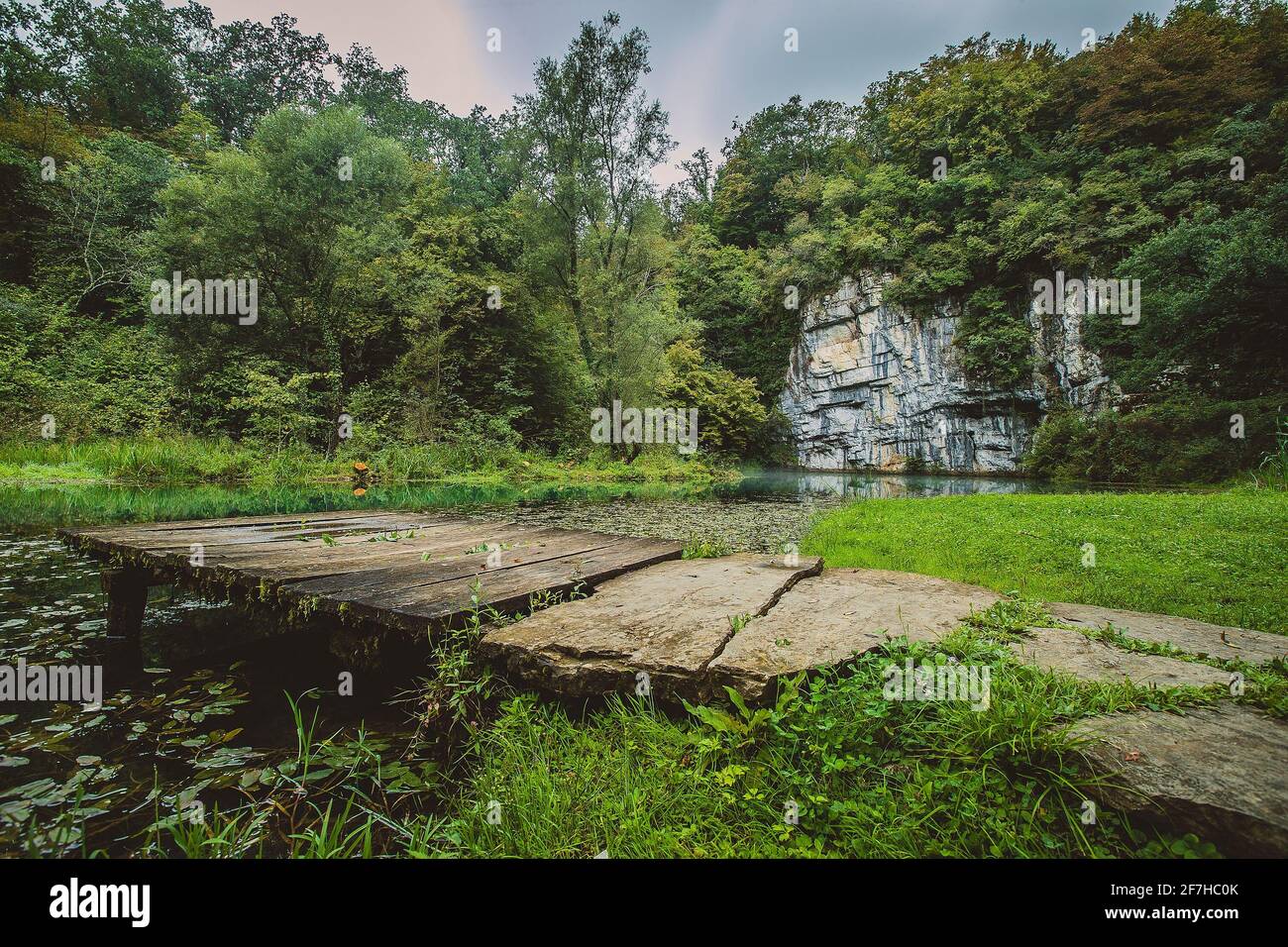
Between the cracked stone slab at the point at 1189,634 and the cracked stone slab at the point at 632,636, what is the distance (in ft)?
4.72

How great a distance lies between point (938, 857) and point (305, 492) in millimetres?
12250

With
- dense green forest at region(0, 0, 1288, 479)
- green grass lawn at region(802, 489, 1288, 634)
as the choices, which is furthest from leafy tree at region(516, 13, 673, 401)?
green grass lawn at region(802, 489, 1288, 634)

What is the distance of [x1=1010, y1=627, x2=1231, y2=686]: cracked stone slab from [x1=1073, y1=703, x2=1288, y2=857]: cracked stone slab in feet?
0.74

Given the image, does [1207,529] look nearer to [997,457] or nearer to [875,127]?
[997,457]

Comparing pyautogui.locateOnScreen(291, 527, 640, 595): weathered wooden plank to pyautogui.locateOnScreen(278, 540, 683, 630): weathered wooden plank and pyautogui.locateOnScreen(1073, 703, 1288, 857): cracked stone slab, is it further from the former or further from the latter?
pyautogui.locateOnScreen(1073, 703, 1288, 857): cracked stone slab

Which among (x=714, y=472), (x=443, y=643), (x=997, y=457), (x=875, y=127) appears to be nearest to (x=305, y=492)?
(x=443, y=643)

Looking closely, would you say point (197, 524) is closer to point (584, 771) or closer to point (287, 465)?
point (584, 771)

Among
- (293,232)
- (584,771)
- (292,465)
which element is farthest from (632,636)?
(293,232)

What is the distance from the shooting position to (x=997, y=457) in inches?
1053

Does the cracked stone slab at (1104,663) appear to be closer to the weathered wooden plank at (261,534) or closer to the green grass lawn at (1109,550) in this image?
the green grass lawn at (1109,550)

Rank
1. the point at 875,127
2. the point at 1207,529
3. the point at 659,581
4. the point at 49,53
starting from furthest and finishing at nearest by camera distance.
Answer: the point at 875,127, the point at 49,53, the point at 1207,529, the point at 659,581

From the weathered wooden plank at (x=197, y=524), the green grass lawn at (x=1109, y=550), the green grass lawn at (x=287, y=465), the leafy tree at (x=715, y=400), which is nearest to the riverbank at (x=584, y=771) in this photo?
the green grass lawn at (x=1109, y=550)

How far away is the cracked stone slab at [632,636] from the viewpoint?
193cm

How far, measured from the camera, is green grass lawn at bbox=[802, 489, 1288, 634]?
3418mm
